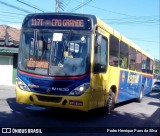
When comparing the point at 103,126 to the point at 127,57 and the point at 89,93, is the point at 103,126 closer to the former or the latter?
the point at 89,93

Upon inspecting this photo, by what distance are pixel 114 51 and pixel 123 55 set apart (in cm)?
171

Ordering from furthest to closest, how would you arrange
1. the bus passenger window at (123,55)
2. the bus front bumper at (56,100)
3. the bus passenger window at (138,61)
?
the bus passenger window at (138,61) < the bus passenger window at (123,55) < the bus front bumper at (56,100)

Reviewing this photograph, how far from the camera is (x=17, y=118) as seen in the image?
9.49m

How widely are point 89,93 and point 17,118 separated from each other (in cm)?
222

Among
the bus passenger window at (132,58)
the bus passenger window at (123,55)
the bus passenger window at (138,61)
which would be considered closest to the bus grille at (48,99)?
the bus passenger window at (123,55)

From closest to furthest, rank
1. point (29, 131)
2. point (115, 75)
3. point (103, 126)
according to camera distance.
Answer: point (29, 131)
point (103, 126)
point (115, 75)

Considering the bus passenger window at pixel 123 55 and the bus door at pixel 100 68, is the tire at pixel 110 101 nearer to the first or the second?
the bus door at pixel 100 68

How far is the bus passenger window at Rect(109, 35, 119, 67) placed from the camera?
11.6 m

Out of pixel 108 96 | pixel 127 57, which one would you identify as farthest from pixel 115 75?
pixel 127 57

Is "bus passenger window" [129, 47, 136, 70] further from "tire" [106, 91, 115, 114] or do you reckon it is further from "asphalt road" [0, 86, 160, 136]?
"asphalt road" [0, 86, 160, 136]

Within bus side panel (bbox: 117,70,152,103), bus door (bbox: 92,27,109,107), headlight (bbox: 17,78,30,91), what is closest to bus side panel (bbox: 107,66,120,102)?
bus door (bbox: 92,27,109,107)

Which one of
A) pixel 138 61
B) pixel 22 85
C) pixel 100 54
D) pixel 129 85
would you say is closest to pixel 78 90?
pixel 100 54

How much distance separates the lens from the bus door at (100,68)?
9836 millimetres

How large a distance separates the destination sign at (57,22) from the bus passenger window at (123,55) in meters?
3.90
